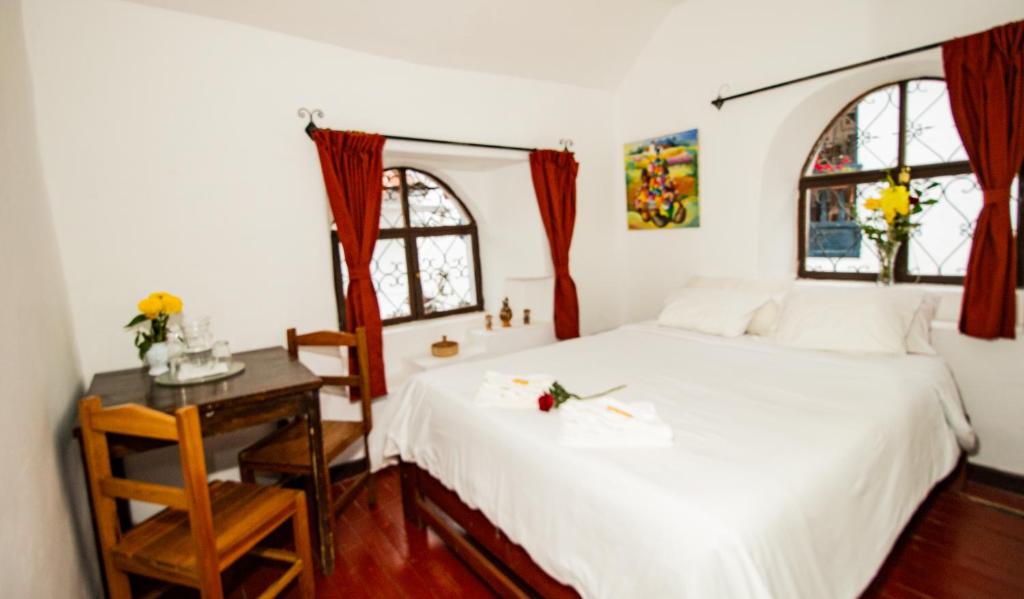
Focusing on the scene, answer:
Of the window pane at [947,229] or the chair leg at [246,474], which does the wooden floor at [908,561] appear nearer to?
the chair leg at [246,474]

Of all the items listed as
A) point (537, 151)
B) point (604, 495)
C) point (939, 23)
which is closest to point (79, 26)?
point (537, 151)

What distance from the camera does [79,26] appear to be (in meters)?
1.99

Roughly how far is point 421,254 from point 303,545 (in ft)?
7.08

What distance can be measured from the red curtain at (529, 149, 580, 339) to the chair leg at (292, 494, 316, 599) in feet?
7.15

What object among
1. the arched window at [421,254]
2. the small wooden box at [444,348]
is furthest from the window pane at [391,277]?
the small wooden box at [444,348]

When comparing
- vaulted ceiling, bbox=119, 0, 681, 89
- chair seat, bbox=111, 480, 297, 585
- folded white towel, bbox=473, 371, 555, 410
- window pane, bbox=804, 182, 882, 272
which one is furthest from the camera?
window pane, bbox=804, 182, 882, 272

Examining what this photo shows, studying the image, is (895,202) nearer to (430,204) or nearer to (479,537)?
(479,537)

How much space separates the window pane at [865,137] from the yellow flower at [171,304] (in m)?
3.60

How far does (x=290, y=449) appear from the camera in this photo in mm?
2096

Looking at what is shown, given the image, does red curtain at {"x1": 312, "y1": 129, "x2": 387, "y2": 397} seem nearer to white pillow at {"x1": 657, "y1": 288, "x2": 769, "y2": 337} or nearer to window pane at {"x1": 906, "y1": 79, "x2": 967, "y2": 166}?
white pillow at {"x1": 657, "y1": 288, "x2": 769, "y2": 337}

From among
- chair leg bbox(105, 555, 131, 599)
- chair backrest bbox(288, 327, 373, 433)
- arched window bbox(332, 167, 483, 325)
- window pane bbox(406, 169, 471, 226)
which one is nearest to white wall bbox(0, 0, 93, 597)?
chair leg bbox(105, 555, 131, 599)

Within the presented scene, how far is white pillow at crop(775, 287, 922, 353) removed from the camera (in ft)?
7.36

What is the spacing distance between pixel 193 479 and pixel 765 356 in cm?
231

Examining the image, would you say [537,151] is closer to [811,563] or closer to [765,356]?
[765,356]
